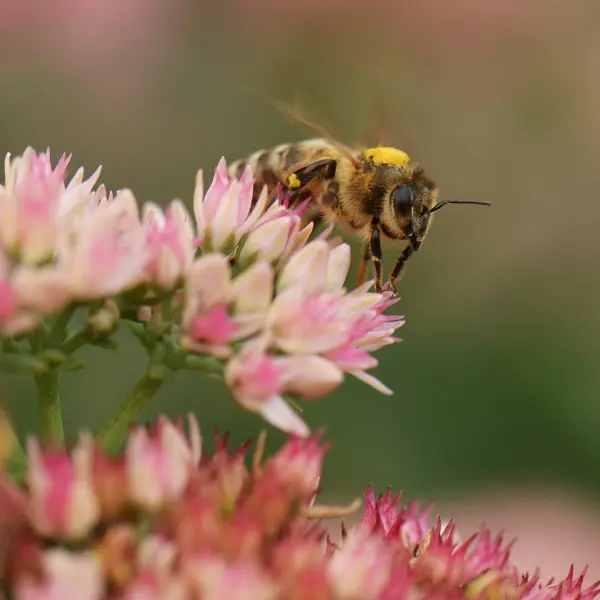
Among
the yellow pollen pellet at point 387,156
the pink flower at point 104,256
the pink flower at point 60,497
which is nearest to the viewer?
the pink flower at point 60,497

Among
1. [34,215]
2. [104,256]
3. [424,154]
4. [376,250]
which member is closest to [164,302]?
[104,256]

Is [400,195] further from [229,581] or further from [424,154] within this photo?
[424,154]

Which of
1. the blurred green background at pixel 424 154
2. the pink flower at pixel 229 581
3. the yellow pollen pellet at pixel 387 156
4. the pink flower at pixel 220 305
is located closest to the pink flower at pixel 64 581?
the pink flower at pixel 229 581

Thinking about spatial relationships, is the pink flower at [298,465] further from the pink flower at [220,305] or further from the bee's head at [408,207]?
the bee's head at [408,207]

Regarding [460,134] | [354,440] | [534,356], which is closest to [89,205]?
[354,440]

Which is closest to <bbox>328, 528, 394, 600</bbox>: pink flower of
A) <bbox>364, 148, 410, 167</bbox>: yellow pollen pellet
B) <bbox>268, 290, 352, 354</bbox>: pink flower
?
<bbox>268, 290, 352, 354</bbox>: pink flower

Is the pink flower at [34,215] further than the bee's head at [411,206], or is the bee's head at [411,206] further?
the bee's head at [411,206]

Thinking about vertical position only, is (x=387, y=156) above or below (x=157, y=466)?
above
